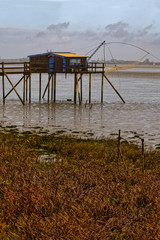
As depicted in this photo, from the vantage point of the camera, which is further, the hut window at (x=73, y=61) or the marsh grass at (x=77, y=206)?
the hut window at (x=73, y=61)

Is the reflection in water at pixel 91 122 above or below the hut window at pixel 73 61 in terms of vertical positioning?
below

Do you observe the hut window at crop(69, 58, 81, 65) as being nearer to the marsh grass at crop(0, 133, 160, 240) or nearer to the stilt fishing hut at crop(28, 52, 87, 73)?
the stilt fishing hut at crop(28, 52, 87, 73)

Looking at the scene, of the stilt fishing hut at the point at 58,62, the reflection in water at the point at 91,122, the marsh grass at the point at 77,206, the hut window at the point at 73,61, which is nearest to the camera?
the marsh grass at the point at 77,206

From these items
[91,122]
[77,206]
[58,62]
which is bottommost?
[91,122]

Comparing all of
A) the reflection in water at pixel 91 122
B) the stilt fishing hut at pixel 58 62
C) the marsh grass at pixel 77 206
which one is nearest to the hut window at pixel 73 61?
the stilt fishing hut at pixel 58 62

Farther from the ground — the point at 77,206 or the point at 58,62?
the point at 58,62

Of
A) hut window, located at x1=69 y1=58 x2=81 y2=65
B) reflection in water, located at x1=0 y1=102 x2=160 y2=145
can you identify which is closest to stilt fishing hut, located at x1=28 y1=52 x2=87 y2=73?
hut window, located at x1=69 y1=58 x2=81 y2=65

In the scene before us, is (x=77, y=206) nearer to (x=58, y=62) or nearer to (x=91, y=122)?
(x=91, y=122)

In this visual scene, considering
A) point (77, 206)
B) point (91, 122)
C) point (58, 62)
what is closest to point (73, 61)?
point (58, 62)

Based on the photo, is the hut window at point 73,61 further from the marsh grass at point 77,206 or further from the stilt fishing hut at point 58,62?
the marsh grass at point 77,206

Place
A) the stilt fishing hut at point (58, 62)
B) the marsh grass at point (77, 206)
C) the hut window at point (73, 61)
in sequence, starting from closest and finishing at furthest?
the marsh grass at point (77, 206) → the stilt fishing hut at point (58, 62) → the hut window at point (73, 61)

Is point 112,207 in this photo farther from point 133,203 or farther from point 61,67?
point 61,67

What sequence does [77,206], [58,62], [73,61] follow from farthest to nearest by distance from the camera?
1. [58,62]
2. [73,61]
3. [77,206]

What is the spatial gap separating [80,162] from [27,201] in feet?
12.9
